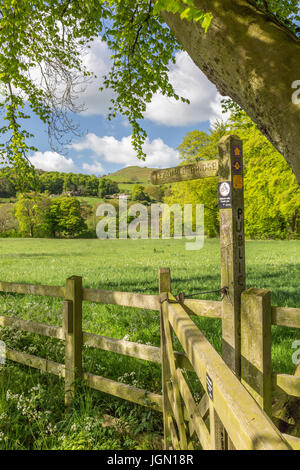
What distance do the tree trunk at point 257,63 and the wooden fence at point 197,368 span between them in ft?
4.69

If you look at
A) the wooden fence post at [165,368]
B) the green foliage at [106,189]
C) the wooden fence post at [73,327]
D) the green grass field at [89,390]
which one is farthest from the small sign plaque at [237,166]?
the green foliage at [106,189]

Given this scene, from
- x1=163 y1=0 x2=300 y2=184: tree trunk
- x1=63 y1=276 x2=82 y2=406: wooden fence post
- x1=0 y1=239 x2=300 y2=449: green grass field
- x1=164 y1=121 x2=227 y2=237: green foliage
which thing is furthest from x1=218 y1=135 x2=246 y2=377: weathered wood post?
x1=164 y1=121 x2=227 y2=237: green foliage

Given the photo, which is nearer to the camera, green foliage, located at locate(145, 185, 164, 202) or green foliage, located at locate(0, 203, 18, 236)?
green foliage, located at locate(145, 185, 164, 202)

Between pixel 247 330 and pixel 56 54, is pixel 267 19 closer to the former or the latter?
pixel 247 330

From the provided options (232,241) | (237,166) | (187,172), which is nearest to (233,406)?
(232,241)

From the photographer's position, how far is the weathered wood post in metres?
2.89

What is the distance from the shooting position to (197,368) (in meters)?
1.76

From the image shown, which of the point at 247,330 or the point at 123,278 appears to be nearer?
the point at 247,330

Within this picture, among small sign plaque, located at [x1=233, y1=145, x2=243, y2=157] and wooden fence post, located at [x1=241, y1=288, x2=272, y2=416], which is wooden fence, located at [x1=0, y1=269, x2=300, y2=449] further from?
small sign plaque, located at [x1=233, y1=145, x2=243, y2=157]

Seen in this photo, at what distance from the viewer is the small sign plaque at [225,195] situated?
291 cm

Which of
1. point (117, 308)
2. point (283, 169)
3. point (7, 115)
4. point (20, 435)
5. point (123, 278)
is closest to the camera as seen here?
point (20, 435)
